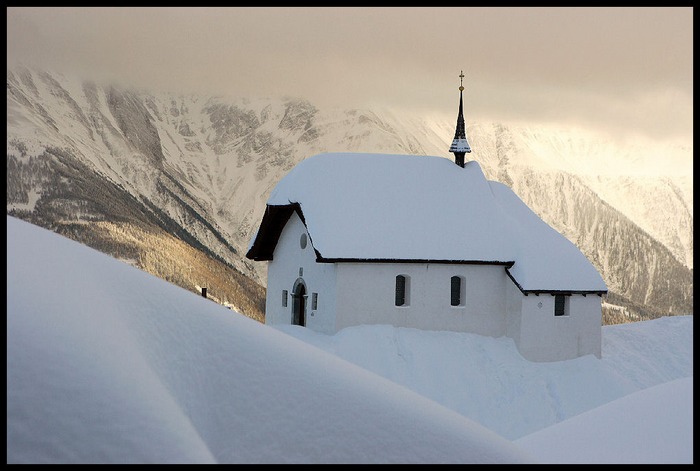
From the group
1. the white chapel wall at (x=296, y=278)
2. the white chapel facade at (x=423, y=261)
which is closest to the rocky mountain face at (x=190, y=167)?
the white chapel wall at (x=296, y=278)

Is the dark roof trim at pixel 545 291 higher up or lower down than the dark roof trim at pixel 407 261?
lower down

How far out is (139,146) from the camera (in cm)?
16150

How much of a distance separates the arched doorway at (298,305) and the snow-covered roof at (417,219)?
2429 mm

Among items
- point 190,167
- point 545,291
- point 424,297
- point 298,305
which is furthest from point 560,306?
point 190,167

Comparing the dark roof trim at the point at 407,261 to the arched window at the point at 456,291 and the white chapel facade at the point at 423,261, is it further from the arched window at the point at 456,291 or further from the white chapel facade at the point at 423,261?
the arched window at the point at 456,291

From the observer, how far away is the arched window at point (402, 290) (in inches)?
1108

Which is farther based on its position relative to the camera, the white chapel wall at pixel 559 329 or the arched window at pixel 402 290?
the white chapel wall at pixel 559 329

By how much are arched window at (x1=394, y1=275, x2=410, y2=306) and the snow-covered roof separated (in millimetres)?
769

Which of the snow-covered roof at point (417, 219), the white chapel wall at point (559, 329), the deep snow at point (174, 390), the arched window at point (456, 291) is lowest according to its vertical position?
the white chapel wall at point (559, 329)

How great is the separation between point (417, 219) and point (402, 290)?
7.28ft

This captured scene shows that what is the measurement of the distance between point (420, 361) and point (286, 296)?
259 inches

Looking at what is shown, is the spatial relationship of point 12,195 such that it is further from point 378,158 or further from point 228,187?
point 378,158

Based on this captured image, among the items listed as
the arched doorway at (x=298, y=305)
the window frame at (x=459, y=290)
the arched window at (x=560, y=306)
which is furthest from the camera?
the arched doorway at (x=298, y=305)

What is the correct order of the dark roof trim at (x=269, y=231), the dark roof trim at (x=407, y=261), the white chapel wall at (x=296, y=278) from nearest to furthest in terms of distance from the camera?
1. the dark roof trim at (x=407, y=261)
2. the white chapel wall at (x=296, y=278)
3. the dark roof trim at (x=269, y=231)
